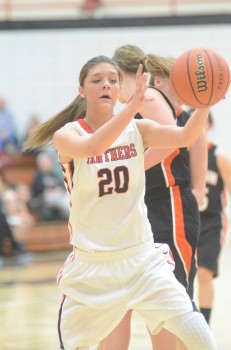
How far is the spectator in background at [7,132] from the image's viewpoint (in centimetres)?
1538

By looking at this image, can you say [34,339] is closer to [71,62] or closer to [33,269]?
[33,269]

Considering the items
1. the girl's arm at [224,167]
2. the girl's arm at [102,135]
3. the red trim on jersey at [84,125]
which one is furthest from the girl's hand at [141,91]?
the girl's arm at [224,167]

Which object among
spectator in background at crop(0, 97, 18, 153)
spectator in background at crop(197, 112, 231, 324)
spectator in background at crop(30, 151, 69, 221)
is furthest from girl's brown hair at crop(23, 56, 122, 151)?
spectator in background at crop(0, 97, 18, 153)

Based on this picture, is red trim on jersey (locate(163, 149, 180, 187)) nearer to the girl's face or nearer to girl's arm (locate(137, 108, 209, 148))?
girl's arm (locate(137, 108, 209, 148))

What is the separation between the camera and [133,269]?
156 inches

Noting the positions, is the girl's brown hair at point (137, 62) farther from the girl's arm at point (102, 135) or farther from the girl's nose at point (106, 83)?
the girl's arm at point (102, 135)

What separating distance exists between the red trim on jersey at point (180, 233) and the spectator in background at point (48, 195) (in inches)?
368

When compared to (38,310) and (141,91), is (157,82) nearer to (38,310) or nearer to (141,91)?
(141,91)

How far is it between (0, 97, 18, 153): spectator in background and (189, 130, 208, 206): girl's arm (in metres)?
10.6

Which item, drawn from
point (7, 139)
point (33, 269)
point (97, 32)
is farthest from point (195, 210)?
point (97, 32)

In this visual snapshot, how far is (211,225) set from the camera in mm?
6715

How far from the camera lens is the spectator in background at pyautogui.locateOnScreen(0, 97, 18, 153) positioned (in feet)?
50.4

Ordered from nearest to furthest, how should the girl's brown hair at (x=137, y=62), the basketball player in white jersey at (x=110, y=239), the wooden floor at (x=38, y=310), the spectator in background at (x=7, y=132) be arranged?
the basketball player in white jersey at (x=110, y=239) < the girl's brown hair at (x=137, y=62) < the wooden floor at (x=38, y=310) < the spectator in background at (x=7, y=132)

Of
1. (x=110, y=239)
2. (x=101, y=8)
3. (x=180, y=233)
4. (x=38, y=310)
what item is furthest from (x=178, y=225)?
(x=101, y=8)
